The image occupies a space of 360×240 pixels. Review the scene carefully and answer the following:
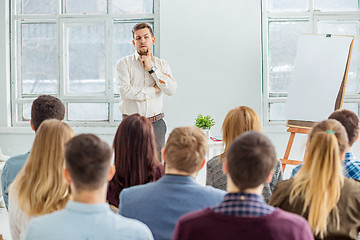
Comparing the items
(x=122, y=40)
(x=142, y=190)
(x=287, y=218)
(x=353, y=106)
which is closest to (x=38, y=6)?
(x=122, y=40)

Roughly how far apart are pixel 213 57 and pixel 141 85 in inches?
43.8

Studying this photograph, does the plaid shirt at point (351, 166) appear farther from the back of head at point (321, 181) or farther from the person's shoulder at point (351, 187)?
the back of head at point (321, 181)

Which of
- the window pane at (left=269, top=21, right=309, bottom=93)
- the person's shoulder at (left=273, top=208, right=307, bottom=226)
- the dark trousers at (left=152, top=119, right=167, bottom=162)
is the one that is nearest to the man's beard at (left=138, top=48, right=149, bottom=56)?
the dark trousers at (left=152, top=119, right=167, bottom=162)

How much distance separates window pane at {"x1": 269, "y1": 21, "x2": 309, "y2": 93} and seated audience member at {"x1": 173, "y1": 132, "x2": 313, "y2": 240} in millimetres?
4272

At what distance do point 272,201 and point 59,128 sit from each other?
93 cm

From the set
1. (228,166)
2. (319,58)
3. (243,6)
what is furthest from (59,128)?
(243,6)

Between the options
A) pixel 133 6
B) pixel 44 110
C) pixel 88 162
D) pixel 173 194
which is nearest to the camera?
pixel 88 162

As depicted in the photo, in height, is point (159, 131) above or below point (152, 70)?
below

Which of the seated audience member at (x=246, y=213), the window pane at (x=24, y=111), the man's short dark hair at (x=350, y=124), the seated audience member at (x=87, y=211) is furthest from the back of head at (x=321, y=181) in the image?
the window pane at (x=24, y=111)

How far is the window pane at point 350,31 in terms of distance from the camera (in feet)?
18.1

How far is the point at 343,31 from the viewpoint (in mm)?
5535

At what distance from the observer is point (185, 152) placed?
1816 mm

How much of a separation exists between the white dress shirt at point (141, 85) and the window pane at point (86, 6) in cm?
136

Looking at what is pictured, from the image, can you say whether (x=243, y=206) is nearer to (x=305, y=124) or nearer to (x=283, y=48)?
(x=305, y=124)
